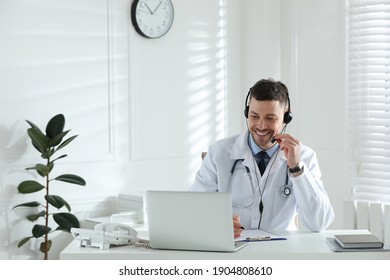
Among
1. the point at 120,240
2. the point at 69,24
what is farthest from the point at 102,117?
the point at 120,240

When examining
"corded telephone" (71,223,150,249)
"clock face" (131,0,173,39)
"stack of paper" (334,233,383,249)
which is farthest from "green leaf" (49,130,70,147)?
"stack of paper" (334,233,383,249)

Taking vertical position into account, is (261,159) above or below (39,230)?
above

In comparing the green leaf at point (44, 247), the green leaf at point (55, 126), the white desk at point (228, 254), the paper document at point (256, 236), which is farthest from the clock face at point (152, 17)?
the white desk at point (228, 254)

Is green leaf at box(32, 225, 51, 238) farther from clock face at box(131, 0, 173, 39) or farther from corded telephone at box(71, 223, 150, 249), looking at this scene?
corded telephone at box(71, 223, 150, 249)

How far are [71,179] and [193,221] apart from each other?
7.29 ft

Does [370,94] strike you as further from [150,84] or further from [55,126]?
[55,126]

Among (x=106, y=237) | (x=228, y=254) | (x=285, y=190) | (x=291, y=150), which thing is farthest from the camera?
(x=285, y=190)

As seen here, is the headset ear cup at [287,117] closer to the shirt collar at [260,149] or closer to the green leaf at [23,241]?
the shirt collar at [260,149]

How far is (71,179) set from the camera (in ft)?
16.5

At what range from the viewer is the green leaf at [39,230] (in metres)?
4.91

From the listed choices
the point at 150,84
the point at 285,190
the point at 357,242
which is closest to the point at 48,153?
the point at 150,84

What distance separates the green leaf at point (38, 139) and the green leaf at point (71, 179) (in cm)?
22

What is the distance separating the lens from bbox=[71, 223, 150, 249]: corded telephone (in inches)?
119

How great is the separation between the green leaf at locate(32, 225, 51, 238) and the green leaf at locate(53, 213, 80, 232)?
0.08m
